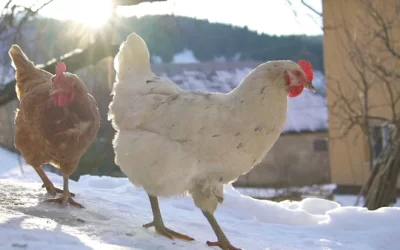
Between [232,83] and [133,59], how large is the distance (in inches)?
939

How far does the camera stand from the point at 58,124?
4.67m

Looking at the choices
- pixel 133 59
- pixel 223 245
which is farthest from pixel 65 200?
pixel 223 245

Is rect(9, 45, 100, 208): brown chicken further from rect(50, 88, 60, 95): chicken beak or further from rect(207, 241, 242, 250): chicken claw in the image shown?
rect(207, 241, 242, 250): chicken claw

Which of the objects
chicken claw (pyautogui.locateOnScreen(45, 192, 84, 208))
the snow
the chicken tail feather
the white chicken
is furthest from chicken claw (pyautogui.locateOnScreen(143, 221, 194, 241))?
the snow

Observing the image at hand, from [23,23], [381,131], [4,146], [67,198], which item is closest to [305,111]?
[381,131]

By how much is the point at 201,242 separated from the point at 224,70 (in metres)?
25.9

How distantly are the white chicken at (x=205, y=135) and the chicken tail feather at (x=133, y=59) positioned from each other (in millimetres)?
493

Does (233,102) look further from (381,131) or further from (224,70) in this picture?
(224,70)

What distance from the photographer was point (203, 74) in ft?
95.0

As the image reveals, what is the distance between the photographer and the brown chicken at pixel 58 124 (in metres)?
4.69

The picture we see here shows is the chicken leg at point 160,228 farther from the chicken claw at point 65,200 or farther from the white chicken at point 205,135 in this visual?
the chicken claw at point 65,200

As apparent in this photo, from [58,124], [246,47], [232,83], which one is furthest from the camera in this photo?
[246,47]

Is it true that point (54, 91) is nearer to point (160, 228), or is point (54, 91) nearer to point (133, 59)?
point (133, 59)

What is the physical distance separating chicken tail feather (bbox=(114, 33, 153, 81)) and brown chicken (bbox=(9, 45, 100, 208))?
48 cm
